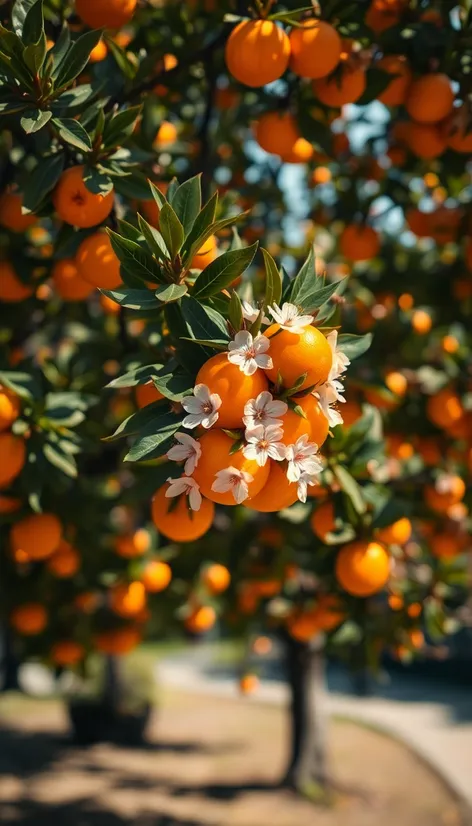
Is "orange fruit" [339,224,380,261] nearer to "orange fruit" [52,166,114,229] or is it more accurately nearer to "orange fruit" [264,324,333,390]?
"orange fruit" [52,166,114,229]

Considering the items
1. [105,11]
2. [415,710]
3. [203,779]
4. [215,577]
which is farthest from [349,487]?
[415,710]

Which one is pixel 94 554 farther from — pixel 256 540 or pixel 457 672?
pixel 457 672

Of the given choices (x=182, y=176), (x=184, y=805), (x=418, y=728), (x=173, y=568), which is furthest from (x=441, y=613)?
(x=418, y=728)

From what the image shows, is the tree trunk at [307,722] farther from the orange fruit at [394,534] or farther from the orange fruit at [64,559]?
the orange fruit at [394,534]

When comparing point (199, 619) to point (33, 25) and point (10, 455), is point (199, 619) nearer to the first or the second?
point (10, 455)

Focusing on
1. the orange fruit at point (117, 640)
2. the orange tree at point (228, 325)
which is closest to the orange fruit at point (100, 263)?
the orange tree at point (228, 325)

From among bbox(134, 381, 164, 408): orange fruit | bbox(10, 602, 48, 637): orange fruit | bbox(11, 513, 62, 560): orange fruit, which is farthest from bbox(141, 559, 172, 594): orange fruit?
bbox(134, 381, 164, 408): orange fruit
